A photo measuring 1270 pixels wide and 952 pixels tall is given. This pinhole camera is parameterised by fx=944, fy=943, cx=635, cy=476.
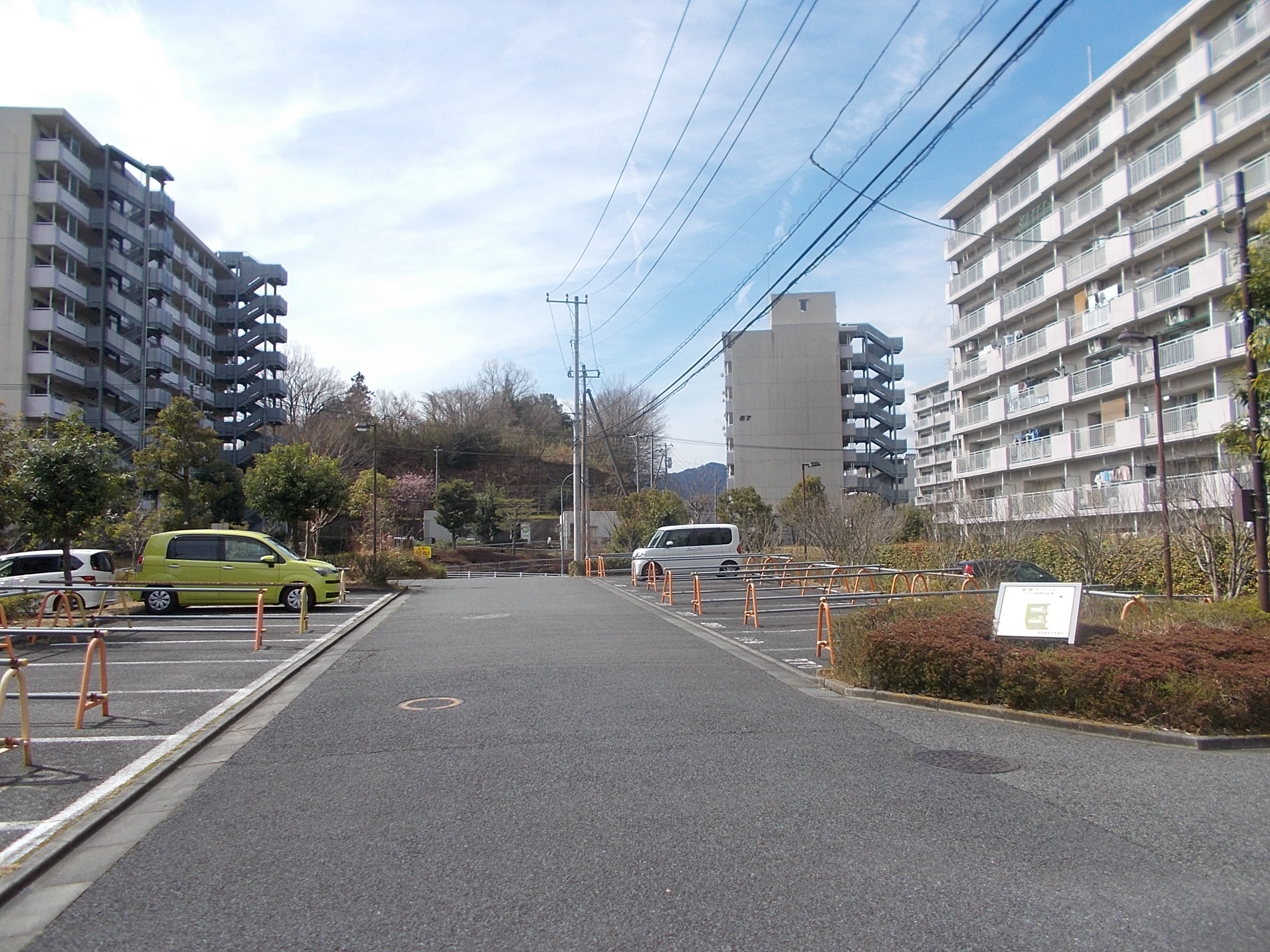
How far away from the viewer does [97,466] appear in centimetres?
1694

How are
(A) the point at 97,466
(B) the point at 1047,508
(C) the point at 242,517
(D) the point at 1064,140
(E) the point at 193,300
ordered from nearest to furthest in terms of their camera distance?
1. (A) the point at 97,466
2. (B) the point at 1047,508
3. (D) the point at 1064,140
4. (C) the point at 242,517
5. (E) the point at 193,300

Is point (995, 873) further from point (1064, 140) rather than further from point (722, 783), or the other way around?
point (1064, 140)

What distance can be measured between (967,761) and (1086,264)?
33.9 m

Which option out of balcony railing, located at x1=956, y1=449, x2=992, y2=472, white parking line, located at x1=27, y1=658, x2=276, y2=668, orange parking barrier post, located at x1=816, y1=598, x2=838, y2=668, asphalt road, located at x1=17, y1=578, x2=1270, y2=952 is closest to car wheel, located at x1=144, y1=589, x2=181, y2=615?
white parking line, located at x1=27, y1=658, x2=276, y2=668

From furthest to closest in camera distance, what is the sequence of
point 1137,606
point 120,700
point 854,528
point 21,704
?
1. point 854,528
2. point 1137,606
3. point 120,700
4. point 21,704

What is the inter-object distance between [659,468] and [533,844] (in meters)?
79.1

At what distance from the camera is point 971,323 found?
4566 centimetres

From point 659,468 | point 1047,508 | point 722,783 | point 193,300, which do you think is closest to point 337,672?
point 722,783

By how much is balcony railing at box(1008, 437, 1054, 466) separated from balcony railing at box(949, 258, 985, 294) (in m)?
8.89

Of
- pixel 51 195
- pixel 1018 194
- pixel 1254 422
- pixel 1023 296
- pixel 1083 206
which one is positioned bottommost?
pixel 1254 422

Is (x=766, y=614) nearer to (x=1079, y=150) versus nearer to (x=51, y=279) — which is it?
(x=1079, y=150)

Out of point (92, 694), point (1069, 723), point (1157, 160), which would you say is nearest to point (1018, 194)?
point (1157, 160)

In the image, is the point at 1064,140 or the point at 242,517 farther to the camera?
the point at 242,517

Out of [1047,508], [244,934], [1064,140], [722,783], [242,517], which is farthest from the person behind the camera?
[242,517]
